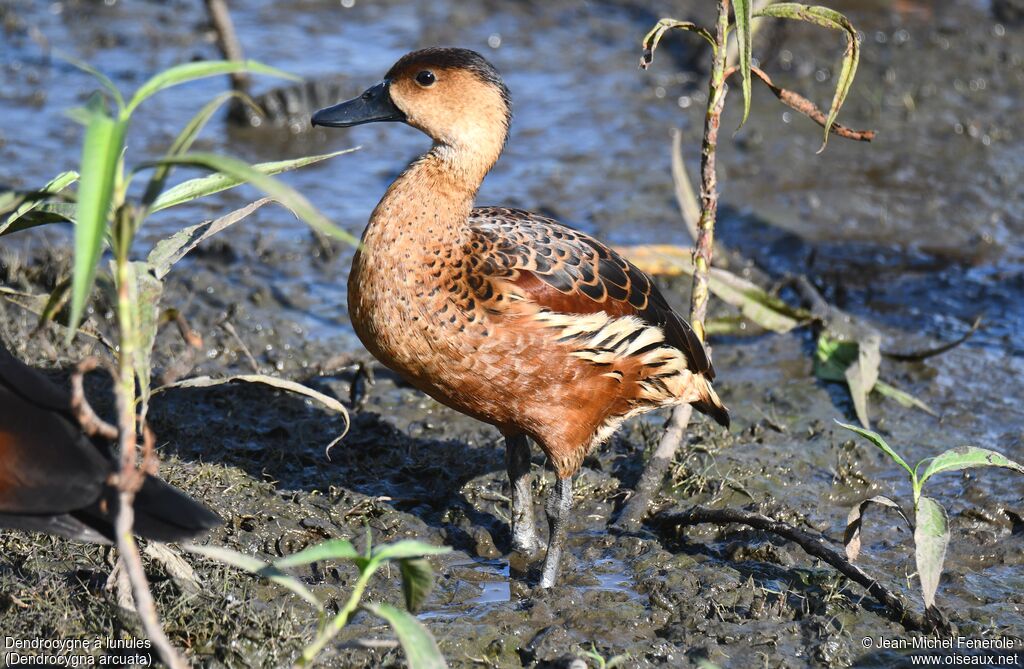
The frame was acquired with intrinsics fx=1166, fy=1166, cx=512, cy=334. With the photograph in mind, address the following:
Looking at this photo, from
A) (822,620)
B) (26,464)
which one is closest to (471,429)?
(822,620)

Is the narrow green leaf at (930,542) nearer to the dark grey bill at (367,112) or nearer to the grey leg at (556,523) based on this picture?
the grey leg at (556,523)

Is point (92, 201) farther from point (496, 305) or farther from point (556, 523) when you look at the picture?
point (556, 523)

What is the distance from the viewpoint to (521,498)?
4.48 meters

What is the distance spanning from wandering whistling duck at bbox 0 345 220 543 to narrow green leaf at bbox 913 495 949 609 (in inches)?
86.6

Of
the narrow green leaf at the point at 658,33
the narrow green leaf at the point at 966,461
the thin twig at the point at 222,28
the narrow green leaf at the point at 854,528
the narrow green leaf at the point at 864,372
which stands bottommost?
the narrow green leaf at the point at 864,372

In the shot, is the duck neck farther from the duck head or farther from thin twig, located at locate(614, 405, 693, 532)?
thin twig, located at locate(614, 405, 693, 532)

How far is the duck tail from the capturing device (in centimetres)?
457

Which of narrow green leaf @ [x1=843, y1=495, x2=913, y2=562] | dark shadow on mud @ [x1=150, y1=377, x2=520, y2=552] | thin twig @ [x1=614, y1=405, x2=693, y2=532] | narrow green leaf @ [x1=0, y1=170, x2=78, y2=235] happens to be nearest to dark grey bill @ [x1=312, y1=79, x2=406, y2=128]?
narrow green leaf @ [x1=0, y1=170, x2=78, y2=235]

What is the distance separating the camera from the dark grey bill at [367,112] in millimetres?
4391

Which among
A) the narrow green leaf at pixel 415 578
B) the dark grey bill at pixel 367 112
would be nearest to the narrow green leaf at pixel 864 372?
the dark grey bill at pixel 367 112

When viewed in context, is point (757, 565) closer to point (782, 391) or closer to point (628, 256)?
point (782, 391)

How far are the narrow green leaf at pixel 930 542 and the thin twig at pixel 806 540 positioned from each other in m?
0.23

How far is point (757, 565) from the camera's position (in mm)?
4352

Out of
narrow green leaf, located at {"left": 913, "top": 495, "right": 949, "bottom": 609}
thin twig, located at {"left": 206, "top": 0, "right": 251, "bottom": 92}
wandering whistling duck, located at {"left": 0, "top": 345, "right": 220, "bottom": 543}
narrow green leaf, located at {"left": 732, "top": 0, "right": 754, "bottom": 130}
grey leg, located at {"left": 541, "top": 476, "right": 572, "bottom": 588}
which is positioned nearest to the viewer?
wandering whistling duck, located at {"left": 0, "top": 345, "right": 220, "bottom": 543}
